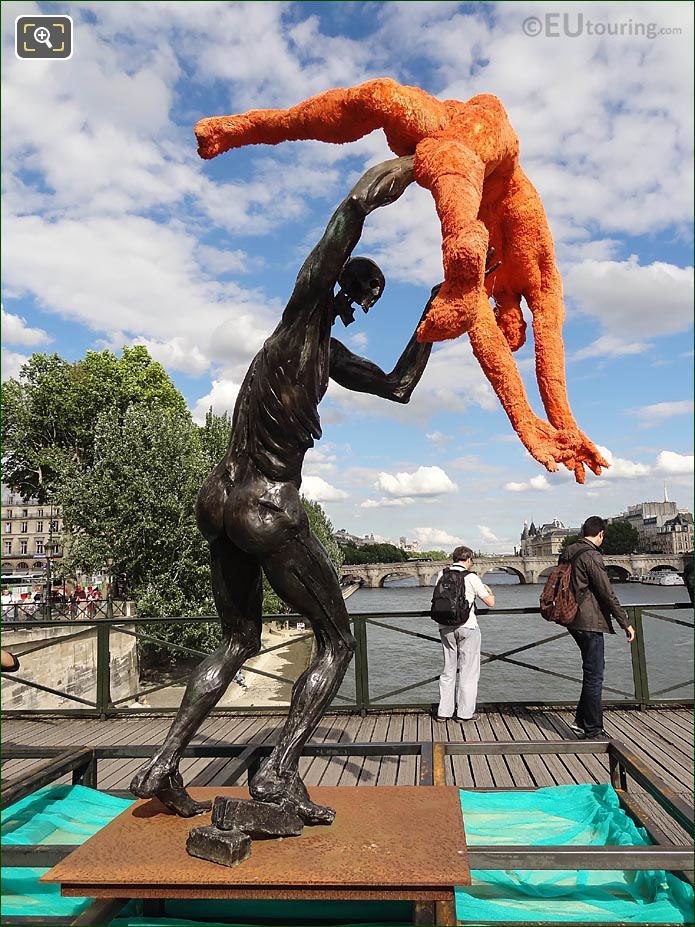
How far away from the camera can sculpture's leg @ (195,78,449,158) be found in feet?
9.59

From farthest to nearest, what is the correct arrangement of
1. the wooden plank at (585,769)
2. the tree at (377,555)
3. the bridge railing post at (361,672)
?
1. the tree at (377,555)
2. the bridge railing post at (361,672)
3. the wooden plank at (585,769)

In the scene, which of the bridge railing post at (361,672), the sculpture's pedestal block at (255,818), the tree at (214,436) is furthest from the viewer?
the tree at (214,436)

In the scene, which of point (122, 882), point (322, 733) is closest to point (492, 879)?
point (122, 882)

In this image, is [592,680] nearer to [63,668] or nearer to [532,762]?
[532,762]

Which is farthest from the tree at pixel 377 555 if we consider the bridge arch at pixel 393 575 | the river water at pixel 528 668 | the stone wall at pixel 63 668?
the stone wall at pixel 63 668

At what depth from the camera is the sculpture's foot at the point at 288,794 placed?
2.73 meters

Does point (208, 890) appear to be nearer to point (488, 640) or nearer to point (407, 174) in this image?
point (407, 174)

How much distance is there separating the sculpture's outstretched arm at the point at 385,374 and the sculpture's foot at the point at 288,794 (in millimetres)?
1806

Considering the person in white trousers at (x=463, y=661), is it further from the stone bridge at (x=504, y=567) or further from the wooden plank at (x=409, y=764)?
the stone bridge at (x=504, y=567)

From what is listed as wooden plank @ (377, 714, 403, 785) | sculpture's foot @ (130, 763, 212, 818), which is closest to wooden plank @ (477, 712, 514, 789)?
wooden plank @ (377, 714, 403, 785)

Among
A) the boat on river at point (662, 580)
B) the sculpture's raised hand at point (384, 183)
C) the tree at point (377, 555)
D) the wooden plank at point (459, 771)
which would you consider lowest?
the boat on river at point (662, 580)

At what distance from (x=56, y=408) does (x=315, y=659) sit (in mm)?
29549

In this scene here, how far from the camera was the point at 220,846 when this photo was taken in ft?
8.09

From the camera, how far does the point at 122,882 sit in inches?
92.3
